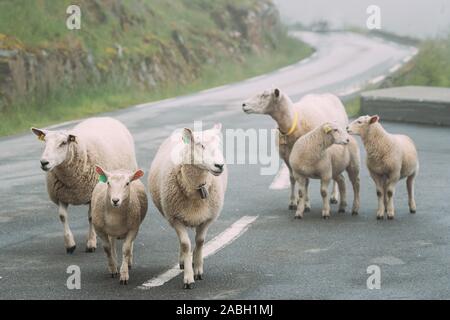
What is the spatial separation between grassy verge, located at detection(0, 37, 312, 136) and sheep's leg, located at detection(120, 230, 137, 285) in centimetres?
1191

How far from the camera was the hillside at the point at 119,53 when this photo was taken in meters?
24.1

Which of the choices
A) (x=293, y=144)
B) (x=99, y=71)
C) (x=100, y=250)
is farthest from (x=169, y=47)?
(x=100, y=250)

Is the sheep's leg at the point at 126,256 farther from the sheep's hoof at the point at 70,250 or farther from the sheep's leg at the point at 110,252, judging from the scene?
the sheep's hoof at the point at 70,250

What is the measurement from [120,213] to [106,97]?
→ 17.0m

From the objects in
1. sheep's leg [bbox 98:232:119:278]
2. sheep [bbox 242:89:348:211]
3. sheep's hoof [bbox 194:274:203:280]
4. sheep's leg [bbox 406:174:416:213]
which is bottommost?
sheep's leg [bbox 406:174:416:213]

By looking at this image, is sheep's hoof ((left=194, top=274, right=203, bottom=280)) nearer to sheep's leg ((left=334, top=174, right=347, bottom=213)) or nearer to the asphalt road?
the asphalt road

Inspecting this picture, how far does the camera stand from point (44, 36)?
87.7 feet

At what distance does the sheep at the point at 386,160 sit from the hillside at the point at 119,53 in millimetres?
10223

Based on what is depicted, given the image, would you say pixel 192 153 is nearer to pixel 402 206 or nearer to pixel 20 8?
pixel 402 206

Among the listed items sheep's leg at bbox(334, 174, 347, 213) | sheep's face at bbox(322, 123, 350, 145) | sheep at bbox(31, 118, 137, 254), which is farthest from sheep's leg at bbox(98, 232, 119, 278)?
sheep's leg at bbox(334, 174, 347, 213)

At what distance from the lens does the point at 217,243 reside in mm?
11672

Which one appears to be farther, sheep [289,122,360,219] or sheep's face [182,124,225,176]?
sheep [289,122,360,219]

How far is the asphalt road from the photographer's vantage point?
959 cm

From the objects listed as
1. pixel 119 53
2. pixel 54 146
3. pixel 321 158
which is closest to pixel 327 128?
pixel 321 158
